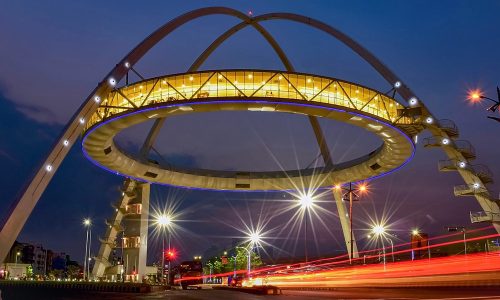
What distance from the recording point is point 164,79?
51.9m

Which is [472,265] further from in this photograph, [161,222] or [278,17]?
[161,222]

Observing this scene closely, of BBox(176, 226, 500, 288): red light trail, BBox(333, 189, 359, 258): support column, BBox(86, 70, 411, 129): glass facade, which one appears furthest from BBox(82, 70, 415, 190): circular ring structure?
BBox(333, 189, 359, 258): support column

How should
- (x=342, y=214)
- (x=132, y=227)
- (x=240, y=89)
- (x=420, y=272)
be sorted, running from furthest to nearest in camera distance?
1. (x=342, y=214)
2. (x=132, y=227)
3. (x=240, y=89)
4. (x=420, y=272)

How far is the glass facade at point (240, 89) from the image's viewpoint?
50719mm

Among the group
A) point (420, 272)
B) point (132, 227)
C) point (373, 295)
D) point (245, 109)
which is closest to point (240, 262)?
point (132, 227)

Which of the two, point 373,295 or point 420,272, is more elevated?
point 420,272

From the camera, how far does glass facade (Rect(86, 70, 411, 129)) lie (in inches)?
1997

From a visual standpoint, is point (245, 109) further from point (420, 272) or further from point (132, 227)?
point (132, 227)

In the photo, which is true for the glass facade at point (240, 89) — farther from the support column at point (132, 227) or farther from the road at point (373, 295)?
the support column at point (132, 227)

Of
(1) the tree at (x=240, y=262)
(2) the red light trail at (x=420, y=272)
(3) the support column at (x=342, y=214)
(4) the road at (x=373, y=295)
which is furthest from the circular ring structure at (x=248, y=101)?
(1) the tree at (x=240, y=262)

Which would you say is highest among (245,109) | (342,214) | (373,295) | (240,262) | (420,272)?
(245,109)

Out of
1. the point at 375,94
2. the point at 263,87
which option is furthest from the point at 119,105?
the point at 375,94

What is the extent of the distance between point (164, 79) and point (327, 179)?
108ft

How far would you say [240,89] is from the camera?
50.9 m
